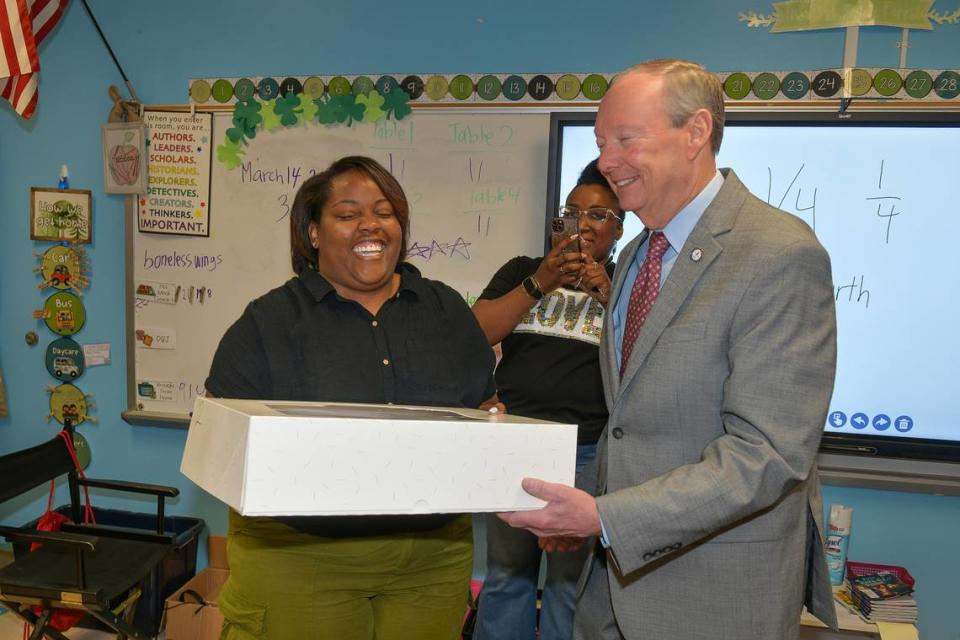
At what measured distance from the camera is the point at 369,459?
1.07 metres

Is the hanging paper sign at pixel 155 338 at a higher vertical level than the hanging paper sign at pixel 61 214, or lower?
lower

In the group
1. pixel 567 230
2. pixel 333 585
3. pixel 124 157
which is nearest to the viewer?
pixel 333 585

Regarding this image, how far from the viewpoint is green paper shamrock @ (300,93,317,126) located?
9.02 ft

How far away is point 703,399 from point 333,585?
2.53 ft

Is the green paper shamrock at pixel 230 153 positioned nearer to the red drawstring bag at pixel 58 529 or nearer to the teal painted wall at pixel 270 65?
the teal painted wall at pixel 270 65

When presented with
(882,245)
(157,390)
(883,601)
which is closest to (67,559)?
(157,390)

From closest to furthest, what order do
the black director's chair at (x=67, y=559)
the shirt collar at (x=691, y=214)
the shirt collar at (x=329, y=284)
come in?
the shirt collar at (x=691, y=214), the shirt collar at (x=329, y=284), the black director's chair at (x=67, y=559)

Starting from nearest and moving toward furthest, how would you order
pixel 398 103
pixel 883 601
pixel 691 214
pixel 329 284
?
pixel 691 214 → pixel 329 284 → pixel 883 601 → pixel 398 103

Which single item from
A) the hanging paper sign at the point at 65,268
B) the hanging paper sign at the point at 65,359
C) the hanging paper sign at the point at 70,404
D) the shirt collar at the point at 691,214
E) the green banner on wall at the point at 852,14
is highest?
the green banner on wall at the point at 852,14

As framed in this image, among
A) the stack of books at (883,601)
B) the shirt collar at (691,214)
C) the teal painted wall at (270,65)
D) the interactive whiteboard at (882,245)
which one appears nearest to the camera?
the shirt collar at (691,214)

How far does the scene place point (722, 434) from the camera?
119 cm

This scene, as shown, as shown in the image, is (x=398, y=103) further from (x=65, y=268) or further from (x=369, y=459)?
(x=369, y=459)

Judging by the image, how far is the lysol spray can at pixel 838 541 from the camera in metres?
2.31

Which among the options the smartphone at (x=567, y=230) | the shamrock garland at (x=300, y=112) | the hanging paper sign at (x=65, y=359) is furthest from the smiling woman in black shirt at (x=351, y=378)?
the hanging paper sign at (x=65, y=359)
